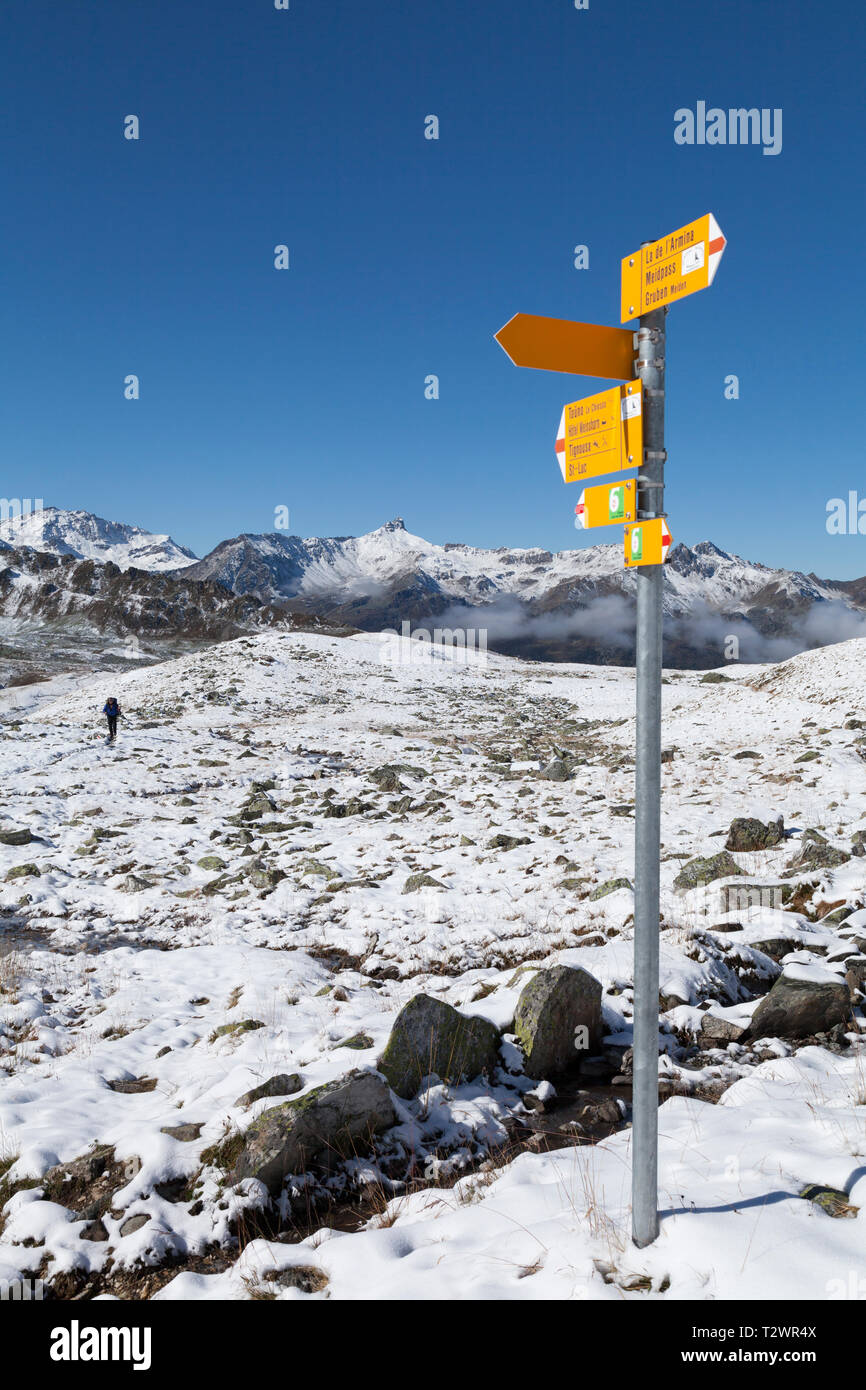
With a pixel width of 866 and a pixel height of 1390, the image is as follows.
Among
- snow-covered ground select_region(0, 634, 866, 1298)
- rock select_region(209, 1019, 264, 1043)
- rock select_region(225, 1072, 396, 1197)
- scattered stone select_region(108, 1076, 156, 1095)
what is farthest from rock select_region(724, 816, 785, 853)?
scattered stone select_region(108, 1076, 156, 1095)

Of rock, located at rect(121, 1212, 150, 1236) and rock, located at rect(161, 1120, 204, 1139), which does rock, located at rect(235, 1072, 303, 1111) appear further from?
rock, located at rect(121, 1212, 150, 1236)

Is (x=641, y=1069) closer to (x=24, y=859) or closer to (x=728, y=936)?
(x=728, y=936)

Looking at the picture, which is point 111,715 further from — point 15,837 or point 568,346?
point 568,346

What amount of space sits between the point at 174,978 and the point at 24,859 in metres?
7.31

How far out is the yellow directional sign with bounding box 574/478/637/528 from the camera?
3.49 meters

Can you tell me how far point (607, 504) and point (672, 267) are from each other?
1.13 m

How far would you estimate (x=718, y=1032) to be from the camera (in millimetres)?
7062

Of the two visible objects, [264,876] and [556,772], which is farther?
[556,772]

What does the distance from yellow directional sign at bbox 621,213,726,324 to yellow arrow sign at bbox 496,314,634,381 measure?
0.56ft

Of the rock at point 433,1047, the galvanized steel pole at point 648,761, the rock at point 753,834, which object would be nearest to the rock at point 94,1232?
the rock at point 433,1047

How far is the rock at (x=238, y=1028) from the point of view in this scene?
7.94 meters

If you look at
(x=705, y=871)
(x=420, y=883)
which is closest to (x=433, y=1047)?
(x=420, y=883)

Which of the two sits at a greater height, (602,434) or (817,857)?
(602,434)

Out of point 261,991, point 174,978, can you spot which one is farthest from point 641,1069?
Answer: point 174,978
